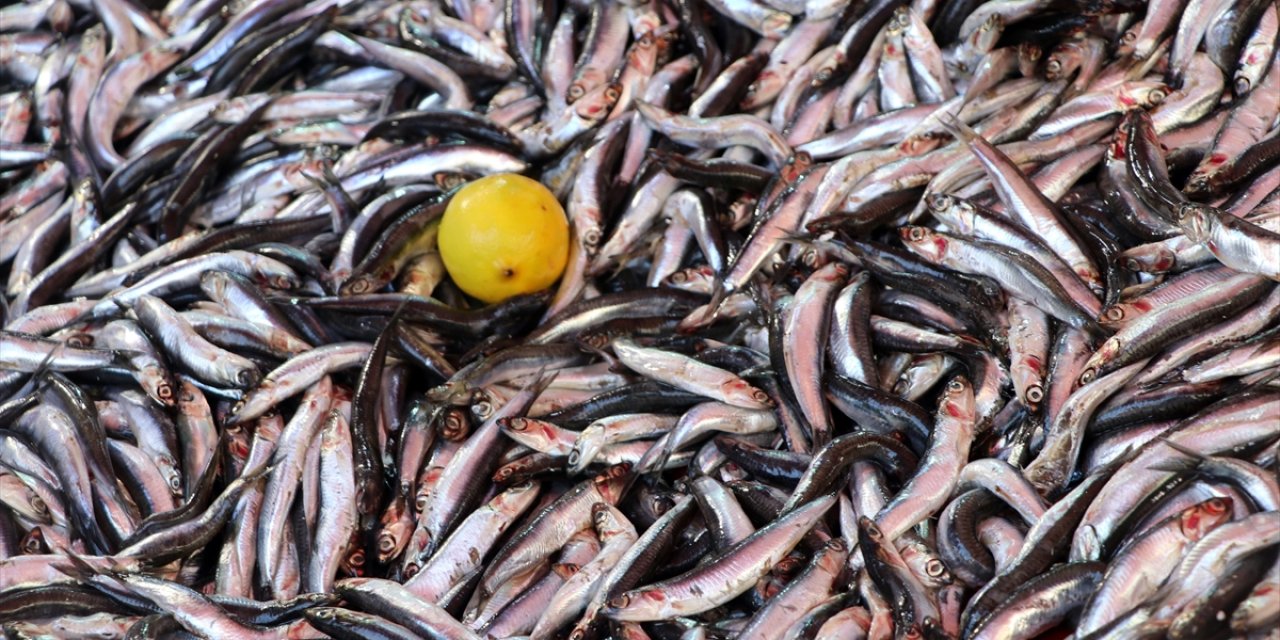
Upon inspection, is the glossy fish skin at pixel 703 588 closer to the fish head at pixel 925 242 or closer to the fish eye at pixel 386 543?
the fish eye at pixel 386 543

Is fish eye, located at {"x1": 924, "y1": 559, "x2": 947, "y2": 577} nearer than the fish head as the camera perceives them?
Yes

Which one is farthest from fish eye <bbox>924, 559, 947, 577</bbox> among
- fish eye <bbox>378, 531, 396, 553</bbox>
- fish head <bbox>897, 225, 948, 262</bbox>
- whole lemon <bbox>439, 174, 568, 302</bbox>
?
whole lemon <bbox>439, 174, 568, 302</bbox>

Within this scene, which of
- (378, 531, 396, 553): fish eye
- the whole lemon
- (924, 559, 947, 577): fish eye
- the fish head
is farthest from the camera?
the whole lemon

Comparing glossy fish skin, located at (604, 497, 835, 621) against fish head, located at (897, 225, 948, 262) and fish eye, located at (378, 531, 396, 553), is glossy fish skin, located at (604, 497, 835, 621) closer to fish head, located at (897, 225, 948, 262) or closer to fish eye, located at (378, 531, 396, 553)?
fish eye, located at (378, 531, 396, 553)

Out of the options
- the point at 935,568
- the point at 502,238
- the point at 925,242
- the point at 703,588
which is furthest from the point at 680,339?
the point at 935,568

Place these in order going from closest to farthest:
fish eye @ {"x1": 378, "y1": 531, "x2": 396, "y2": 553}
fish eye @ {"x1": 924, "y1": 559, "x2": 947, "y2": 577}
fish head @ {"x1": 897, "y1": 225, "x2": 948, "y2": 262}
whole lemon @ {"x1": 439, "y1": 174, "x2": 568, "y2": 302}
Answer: fish eye @ {"x1": 924, "y1": 559, "x2": 947, "y2": 577} < fish eye @ {"x1": 378, "y1": 531, "x2": 396, "y2": 553} < fish head @ {"x1": 897, "y1": 225, "x2": 948, "y2": 262} < whole lemon @ {"x1": 439, "y1": 174, "x2": 568, "y2": 302}

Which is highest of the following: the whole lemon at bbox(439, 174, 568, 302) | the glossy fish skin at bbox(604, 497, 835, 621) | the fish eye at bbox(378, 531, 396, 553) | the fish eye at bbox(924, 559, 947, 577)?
the whole lemon at bbox(439, 174, 568, 302)

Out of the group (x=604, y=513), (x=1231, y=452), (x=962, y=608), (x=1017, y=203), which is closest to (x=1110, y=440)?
(x=1231, y=452)
